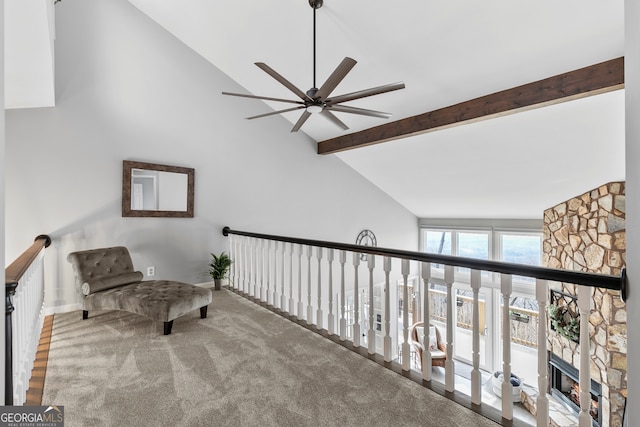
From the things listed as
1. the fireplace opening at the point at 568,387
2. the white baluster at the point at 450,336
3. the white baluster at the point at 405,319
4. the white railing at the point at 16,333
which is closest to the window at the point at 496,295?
the fireplace opening at the point at 568,387

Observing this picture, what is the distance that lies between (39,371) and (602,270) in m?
6.22

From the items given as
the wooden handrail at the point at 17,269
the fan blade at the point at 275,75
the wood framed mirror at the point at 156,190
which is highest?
the fan blade at the point at 275,75

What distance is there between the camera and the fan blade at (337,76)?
2129mm

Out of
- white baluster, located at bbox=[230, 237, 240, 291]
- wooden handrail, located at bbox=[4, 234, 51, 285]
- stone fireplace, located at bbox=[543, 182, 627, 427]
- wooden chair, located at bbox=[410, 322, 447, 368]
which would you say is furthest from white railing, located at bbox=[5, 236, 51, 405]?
wooden chair, located at bbox=[410, 322, 447, 368]

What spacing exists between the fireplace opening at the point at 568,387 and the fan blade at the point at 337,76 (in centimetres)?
540

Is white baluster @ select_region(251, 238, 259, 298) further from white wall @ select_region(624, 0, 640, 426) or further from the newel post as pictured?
white wall @ select_region(624, 0, 640, 426)

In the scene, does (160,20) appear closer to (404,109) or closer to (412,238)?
(404,109)

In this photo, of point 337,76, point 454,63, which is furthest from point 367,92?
point 454,63

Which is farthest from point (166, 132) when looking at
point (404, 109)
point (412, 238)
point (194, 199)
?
point (412, 238)

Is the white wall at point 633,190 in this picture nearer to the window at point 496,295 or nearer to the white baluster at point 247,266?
the white baluster at point 247,266

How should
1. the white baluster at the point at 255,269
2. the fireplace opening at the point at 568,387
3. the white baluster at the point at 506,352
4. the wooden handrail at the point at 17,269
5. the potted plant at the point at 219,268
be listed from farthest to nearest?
the fireplace opening at the point at 568,387 < the potted plant at the point at 219,268 < the white baluster at the point at 255,269 < the white baluster at the point at 506,352 < the wooden handrail at the point at 17,269

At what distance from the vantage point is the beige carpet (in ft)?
5.37

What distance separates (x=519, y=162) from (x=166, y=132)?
493 centimetres

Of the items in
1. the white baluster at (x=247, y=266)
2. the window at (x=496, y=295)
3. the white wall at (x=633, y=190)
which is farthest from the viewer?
the window at (x=496, y=295)
